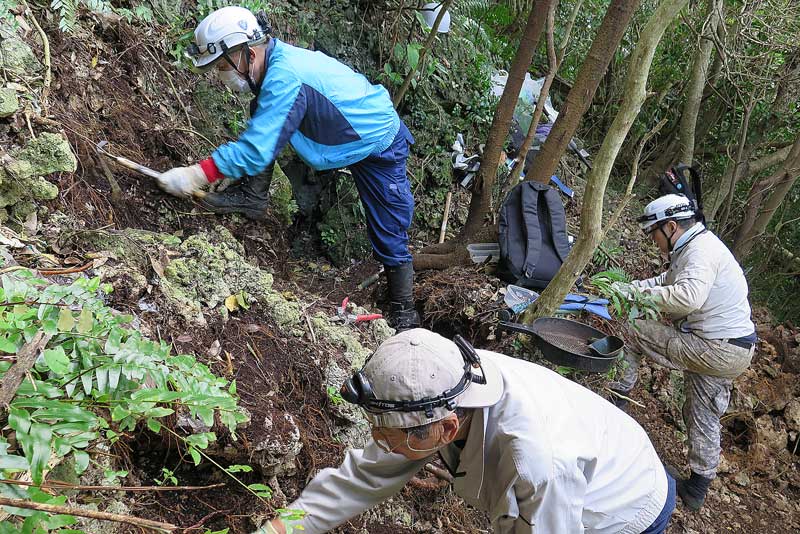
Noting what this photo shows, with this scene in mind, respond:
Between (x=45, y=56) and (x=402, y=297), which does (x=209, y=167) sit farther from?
(x=402, y=297)

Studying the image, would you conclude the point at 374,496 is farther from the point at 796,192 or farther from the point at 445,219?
the point at 796,192

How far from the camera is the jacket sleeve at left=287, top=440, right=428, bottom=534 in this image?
2045 millimetres

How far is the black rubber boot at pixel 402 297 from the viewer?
4.74 m

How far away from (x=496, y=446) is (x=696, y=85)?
834 centimetres

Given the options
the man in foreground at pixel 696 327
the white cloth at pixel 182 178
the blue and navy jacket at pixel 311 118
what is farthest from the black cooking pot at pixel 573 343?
the white cloth at pixel 182 178

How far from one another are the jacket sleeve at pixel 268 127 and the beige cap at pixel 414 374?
2.18m

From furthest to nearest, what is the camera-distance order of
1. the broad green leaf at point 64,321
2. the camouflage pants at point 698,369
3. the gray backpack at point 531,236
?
the gray backpack at point 531,236
the camouflage pants at point 698,369
the broad green leaf at point 64,321

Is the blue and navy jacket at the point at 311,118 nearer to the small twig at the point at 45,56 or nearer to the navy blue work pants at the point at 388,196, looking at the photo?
the navy blue work pants at the point at 388,196

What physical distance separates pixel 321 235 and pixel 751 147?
746 cm

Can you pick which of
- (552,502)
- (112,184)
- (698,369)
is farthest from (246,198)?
(698,369)

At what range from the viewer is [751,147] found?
8.63 m

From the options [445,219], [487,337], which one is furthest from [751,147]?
[487,337]

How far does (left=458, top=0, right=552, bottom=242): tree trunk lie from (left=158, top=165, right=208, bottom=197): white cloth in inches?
124

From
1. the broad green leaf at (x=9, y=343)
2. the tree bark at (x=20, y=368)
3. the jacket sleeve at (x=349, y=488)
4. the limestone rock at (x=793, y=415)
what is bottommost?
the limestone rock at (x=793, y=415)
